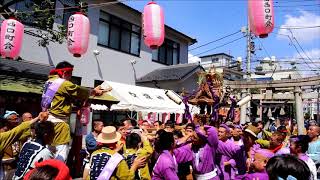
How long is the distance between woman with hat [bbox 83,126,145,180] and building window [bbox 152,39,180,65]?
16.9 m

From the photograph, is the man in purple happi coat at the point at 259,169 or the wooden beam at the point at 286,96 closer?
the man in purple happi coat at the point at 259,169

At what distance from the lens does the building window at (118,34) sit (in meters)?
17.7

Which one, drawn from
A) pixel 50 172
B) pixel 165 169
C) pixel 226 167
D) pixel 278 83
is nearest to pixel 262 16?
pixel 226 167

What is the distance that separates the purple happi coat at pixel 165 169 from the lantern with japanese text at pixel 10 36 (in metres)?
7.27

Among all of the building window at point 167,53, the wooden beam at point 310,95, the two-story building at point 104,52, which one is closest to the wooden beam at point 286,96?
the wooden beam at point 310,95

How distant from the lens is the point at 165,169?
4762mm

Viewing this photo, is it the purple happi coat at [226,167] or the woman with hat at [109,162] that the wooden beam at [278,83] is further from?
the woman with hat at [109,162]

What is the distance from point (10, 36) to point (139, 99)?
6.57 meters

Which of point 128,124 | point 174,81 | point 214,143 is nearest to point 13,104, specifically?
point 128,124

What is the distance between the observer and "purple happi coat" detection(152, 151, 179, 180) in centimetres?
473

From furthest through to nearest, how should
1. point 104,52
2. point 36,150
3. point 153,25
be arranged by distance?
point 104,52 < point 153,25 < point 36,150

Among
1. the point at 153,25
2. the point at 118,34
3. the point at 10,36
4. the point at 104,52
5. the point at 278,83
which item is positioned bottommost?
the point at 278,83

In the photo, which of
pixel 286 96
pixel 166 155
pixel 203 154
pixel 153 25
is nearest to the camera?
pixel 166 155

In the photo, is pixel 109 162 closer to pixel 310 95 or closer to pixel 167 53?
pixel 310 95
